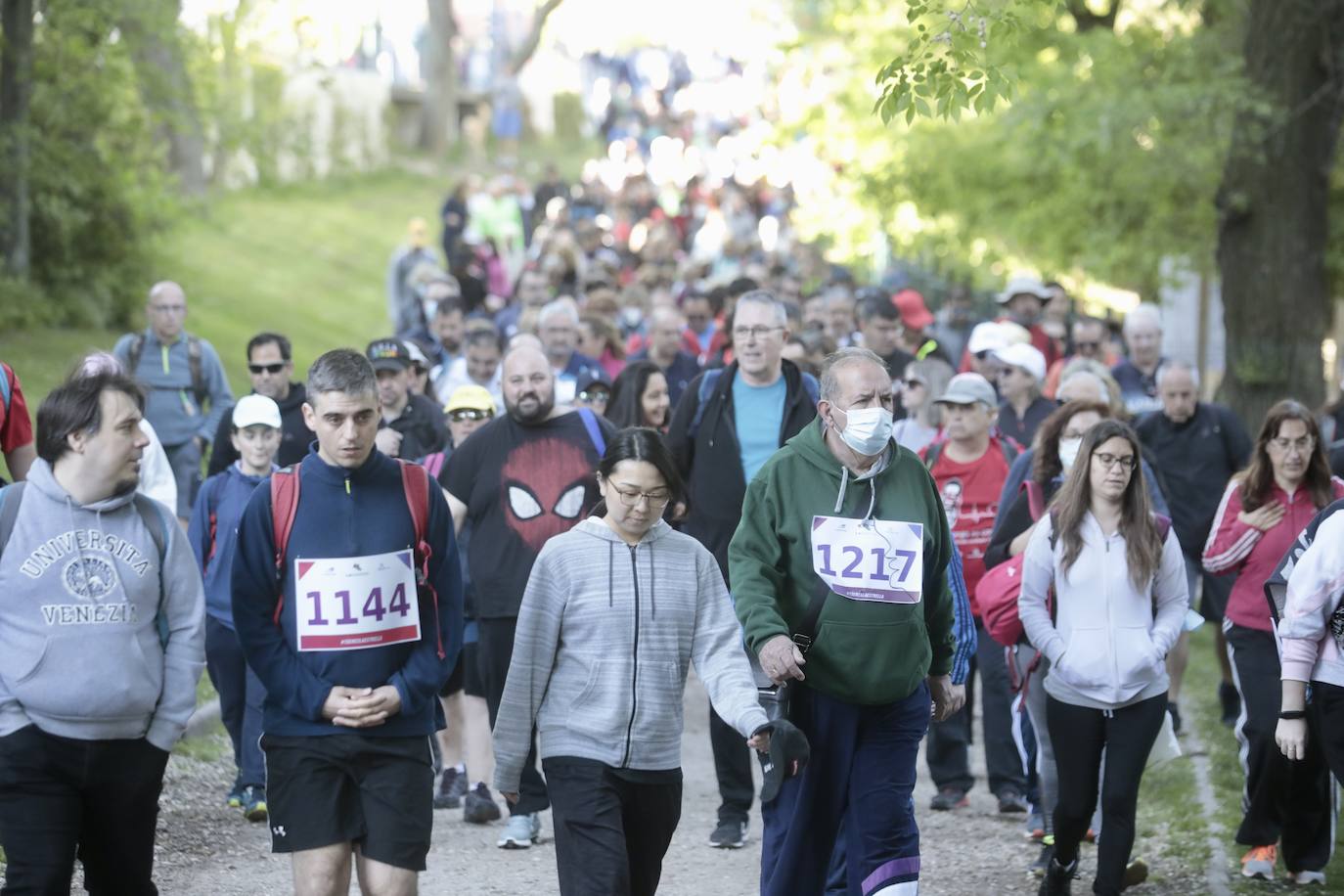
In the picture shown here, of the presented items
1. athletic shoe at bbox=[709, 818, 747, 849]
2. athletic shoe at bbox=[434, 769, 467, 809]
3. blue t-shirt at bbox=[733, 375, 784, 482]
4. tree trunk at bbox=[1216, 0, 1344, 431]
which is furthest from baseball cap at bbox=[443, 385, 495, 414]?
tree trunk at bbox=[1216, 0, 1344, 431]

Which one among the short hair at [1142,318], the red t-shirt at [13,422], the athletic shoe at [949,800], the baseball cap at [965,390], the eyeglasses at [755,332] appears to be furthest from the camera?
the short hair at [1142,318]

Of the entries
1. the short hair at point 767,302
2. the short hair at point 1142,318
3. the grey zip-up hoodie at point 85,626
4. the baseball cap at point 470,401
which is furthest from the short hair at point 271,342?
the short hair at point 1142,318

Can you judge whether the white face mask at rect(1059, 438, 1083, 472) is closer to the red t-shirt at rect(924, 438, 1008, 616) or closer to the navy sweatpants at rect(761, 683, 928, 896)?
the red t-shirt at rect(924, 438, 1008, 616)

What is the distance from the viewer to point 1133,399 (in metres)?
13.3

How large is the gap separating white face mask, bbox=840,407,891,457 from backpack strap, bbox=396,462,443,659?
1458 mm

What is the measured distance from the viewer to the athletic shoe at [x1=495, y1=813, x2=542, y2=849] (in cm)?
880

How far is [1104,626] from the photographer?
7.59 metres

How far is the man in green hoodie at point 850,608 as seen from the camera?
6375 mm

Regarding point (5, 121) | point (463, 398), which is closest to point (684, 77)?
point (5, 121)

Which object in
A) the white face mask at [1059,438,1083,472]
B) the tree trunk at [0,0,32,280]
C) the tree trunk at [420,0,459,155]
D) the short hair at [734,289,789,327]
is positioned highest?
the tree trunk at [420,0,459,155]

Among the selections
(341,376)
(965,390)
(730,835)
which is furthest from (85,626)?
(965,390)

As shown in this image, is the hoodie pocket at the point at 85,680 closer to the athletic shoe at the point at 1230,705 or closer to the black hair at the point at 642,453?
the black hair at the point at 642,453

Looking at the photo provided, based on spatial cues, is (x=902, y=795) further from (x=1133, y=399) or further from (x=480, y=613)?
(x=1133, y=399)

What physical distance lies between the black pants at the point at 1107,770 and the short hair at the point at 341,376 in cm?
336
